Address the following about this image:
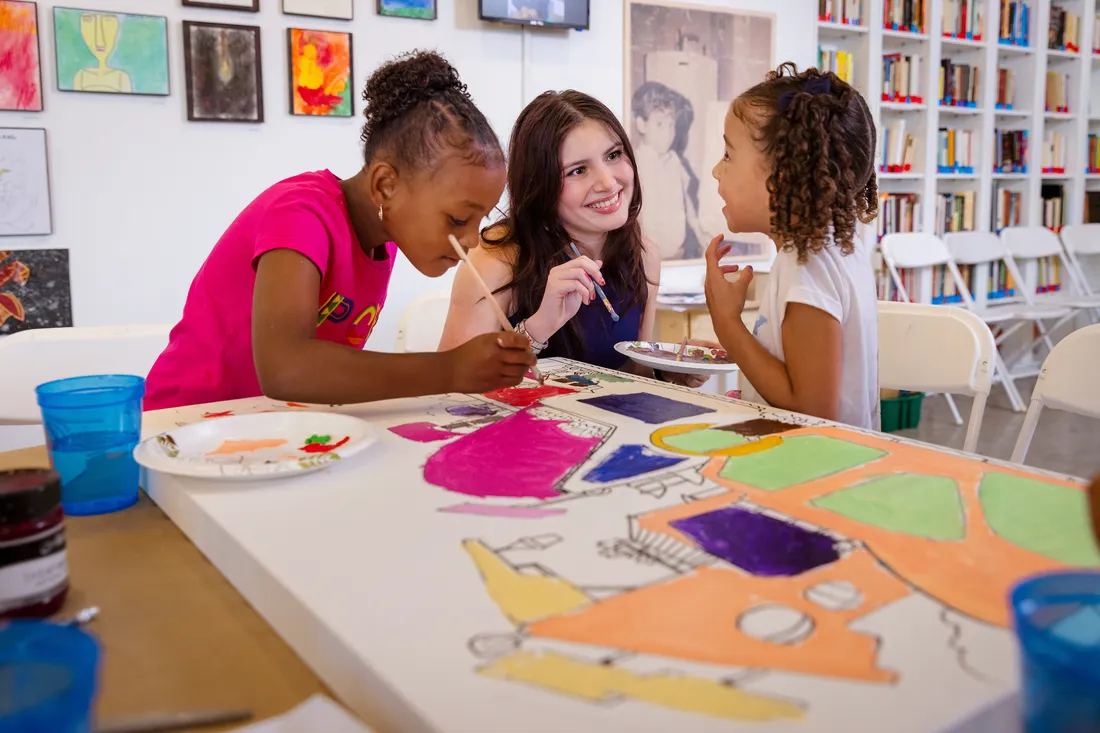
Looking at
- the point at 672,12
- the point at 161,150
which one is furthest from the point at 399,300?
the point at 672,12

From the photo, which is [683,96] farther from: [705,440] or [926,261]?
[705,440]

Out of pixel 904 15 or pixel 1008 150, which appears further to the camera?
pixel 1008 150

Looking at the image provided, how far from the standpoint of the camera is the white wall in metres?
2.60

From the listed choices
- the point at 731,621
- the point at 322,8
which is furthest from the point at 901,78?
the point at 731,621

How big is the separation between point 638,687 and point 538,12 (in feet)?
10.5

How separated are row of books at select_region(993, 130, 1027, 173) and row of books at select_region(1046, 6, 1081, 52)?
550 mm

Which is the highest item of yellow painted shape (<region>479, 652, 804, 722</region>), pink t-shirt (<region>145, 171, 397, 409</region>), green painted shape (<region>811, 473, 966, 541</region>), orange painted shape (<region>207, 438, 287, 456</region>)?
pink t-shirt (<region>145, 171, 397, 409</region>)

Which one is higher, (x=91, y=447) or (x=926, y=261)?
(x=926, y=261)

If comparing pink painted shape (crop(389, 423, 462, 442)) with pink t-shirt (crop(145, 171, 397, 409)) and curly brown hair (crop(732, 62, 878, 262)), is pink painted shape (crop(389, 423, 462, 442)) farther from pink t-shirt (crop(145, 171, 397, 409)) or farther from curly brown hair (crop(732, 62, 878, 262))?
curly brown hair (crop(732, 62, 878, 262))

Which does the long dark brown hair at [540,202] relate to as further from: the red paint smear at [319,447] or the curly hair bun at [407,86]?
the red paint smear at [319,447]

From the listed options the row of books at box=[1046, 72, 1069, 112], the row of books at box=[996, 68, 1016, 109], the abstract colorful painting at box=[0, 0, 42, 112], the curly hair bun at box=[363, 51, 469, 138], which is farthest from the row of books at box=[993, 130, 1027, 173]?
the abstract colorful painting at box=[0, 0, 42, 112]

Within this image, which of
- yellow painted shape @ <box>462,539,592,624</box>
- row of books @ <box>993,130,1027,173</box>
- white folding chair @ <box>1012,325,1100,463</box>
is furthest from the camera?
row of books @ <box>993,130,1027,173</box>

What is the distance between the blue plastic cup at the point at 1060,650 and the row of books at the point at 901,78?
4.39 meters

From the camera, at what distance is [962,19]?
15.0 feet
